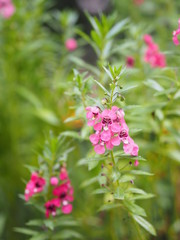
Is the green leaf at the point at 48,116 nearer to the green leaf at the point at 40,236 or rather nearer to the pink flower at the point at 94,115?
the green leaf at the point at 40,236

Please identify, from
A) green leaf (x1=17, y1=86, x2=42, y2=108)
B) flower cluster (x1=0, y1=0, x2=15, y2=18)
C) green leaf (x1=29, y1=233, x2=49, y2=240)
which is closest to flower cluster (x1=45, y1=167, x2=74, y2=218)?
green leaf (x1=29, y1=233, x2=49, y2=240)

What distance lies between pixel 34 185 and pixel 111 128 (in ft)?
1.92

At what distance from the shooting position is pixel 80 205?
2.92 metres

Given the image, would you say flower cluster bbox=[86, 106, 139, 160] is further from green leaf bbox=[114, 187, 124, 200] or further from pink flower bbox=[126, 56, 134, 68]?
pink flower bbox=[126, 56, 134, 68]

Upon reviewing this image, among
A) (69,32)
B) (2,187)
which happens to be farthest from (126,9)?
(2,187)

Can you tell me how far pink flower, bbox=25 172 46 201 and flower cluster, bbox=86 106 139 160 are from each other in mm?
473

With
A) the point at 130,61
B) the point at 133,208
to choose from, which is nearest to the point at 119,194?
the point at 133,208

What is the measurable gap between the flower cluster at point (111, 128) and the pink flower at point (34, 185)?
0.47 metres

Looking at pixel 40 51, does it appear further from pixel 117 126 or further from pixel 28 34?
pixel 117 126

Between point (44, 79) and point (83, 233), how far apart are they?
1.44 m

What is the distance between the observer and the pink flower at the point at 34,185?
186cm

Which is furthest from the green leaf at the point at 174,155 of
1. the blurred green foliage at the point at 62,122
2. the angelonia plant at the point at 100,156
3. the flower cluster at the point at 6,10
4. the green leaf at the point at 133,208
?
the flower cluster at the point at 6,10

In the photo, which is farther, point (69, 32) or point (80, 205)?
point (69, 32)

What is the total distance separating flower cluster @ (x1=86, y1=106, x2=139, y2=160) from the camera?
150 cm
